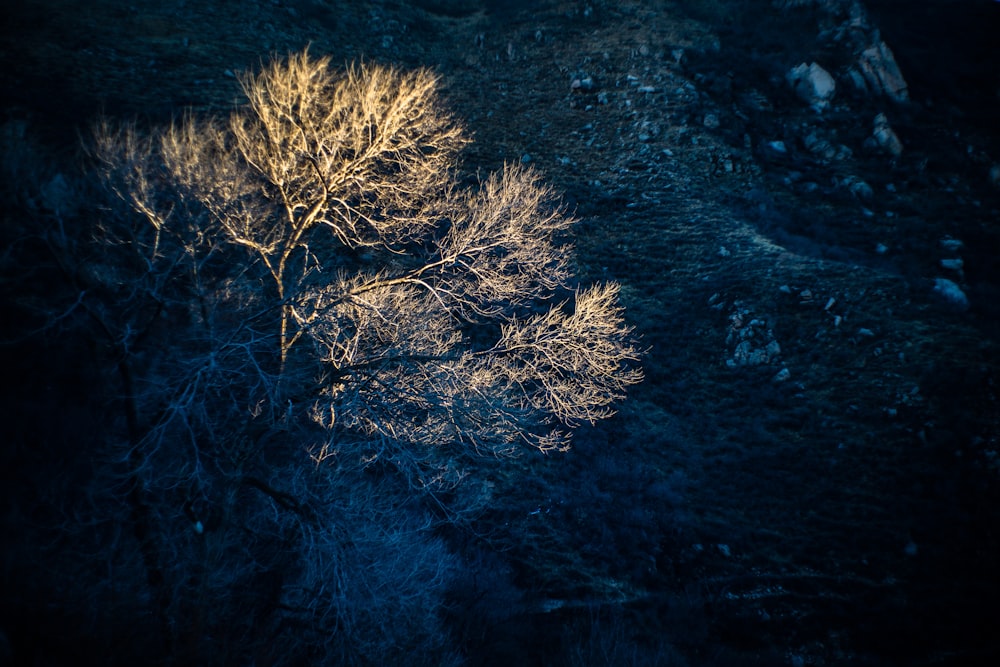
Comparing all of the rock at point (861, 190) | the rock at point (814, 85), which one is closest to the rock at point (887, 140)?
the rock at point (814, 85)

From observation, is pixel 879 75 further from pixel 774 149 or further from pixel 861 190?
pixel 861 190

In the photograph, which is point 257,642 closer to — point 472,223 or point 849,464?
point 472,223

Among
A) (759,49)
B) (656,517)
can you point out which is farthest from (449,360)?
(759,49)

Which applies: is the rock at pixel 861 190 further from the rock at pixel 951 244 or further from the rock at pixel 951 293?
the rock at pixel 951 293

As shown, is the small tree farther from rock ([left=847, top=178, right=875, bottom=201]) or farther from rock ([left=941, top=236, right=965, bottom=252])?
rock ([left=847, top=178, right=875, bottom=201])

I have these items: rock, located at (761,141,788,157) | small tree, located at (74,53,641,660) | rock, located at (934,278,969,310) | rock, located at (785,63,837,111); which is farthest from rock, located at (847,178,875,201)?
small tree, located at (74,53,641,660)
